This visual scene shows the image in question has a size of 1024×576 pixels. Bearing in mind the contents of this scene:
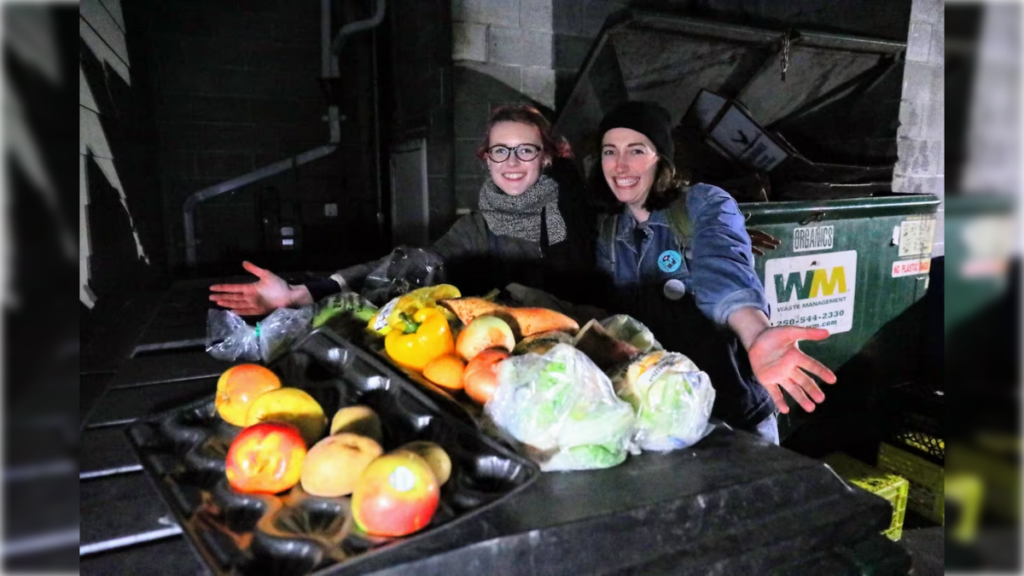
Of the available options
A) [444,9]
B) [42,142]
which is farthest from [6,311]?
[444,9]

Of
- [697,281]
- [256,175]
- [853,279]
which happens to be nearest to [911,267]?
[853,279]

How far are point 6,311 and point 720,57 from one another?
4.47 meters

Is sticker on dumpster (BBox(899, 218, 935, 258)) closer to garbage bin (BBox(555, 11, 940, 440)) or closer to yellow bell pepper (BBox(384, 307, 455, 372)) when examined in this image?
garbage bin (BBox(555, 11, 940, 440))

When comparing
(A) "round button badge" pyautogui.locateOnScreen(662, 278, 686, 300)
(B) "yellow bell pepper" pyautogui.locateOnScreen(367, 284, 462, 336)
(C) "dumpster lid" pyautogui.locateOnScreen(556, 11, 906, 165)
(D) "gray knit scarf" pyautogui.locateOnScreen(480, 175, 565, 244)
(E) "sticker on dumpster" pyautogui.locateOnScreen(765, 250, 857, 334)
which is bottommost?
(E) "sticker on dumpster" pyautogui.locateOnScreen(765, 250, 857, 334)

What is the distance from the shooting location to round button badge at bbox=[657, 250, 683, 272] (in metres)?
2.31

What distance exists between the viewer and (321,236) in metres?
6.70

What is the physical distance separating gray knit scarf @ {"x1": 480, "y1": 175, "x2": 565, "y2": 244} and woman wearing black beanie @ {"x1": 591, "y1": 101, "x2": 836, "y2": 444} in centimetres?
25

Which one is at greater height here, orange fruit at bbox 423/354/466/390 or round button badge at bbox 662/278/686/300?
round button badge at bbox 662/278/686/300

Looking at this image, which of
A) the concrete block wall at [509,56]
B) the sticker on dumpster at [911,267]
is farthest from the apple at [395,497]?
the sticker on dumpster at [911,267]

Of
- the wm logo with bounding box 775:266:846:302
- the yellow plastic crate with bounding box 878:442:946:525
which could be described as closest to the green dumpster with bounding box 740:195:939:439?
the wm logo with bounding box 775:266:846:302

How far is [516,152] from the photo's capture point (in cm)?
247

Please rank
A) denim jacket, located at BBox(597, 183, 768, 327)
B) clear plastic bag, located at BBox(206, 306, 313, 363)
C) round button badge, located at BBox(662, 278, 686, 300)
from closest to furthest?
clear plastic bag, located at BBox(206, 306, 313, 363), denim jacket, located at BBox(597, 183, 768, 327), round button badge, located at BBox(662, 278, 686, 300)

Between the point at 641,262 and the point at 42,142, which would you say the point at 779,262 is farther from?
the point at 42,142

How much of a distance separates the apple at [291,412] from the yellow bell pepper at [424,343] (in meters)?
0.28
